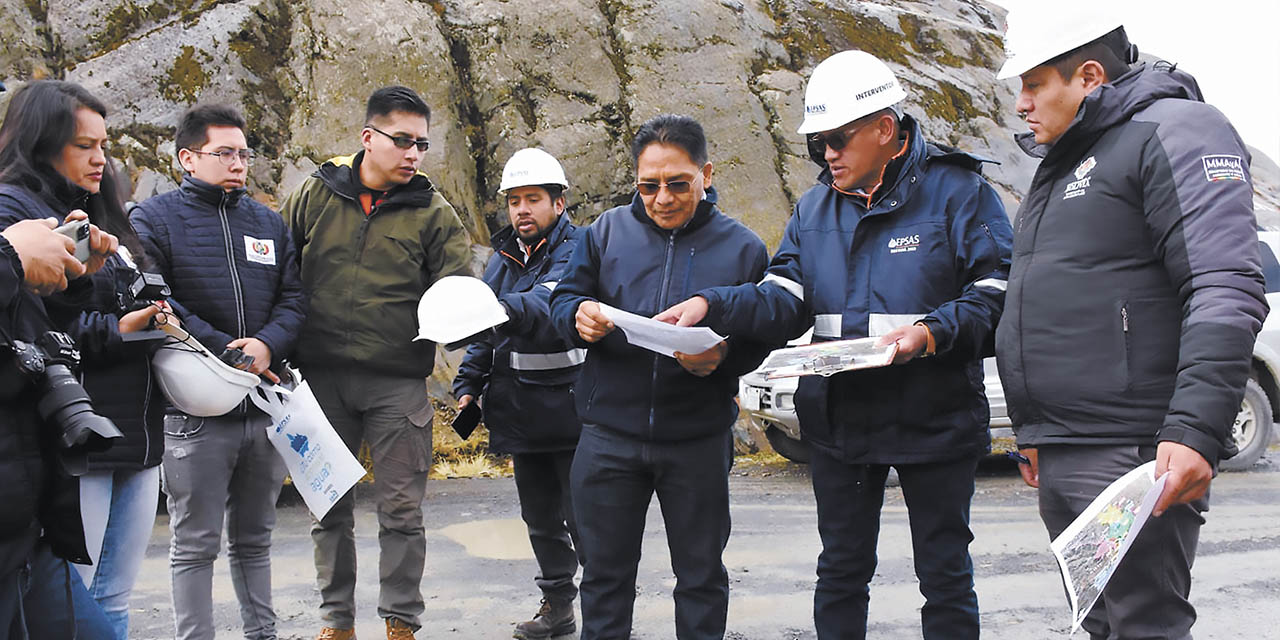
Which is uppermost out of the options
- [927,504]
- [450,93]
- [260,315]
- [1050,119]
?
[450,93]

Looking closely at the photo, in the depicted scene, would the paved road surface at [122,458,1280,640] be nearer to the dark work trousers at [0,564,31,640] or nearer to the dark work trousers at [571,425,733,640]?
the dark work trousers at [571,425,733,640]

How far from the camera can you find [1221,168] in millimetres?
2451

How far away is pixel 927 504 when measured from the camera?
10.7 ft

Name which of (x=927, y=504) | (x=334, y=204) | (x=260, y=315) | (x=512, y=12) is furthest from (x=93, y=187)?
(x=512, y=12)

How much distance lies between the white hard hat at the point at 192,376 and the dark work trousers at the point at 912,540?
2107 millimetres

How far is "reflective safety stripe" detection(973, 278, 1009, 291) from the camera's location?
313 cm

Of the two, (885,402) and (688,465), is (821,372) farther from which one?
(688,465)

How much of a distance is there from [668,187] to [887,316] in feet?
2.86

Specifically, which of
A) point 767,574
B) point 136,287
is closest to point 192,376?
point 136,287

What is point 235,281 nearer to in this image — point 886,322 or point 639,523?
point 639,523

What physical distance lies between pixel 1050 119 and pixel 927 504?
131 cm

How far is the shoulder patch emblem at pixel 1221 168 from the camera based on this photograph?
244 centimetres

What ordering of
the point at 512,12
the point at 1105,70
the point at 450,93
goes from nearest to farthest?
the point at 1105,70
the point at 450,93
the point at 512,12

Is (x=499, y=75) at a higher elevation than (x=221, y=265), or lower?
higher
